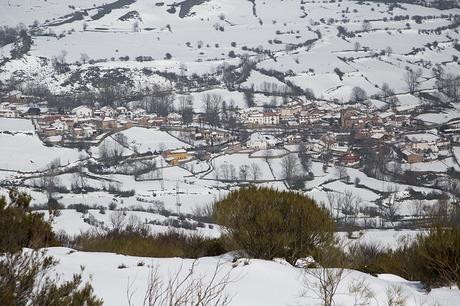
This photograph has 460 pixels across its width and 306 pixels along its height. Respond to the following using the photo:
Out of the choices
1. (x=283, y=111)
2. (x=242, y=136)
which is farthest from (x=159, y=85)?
(x=242, y=136)

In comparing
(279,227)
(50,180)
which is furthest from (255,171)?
(279,227)

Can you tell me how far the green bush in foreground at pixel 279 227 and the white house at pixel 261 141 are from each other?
129 feet

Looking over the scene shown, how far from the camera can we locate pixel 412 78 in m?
74.9

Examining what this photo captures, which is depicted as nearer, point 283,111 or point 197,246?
point 197,246

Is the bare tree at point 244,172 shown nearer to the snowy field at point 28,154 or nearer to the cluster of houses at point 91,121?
the snowy field at point 28,154

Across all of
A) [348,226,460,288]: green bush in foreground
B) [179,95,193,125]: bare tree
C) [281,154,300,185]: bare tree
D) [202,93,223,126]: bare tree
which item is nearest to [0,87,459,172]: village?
[179,95,193,125]: bare tree

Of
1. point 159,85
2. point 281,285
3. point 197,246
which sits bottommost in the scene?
point 159,85

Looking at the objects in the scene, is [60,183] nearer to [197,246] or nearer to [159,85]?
[197,246]

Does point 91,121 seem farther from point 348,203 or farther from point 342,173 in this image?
point 348,203

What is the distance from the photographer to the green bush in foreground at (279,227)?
20.8 feet

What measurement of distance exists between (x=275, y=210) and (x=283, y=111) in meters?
57.8

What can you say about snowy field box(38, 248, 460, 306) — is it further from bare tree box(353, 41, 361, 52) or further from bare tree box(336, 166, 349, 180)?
bare tree box(353, 41, 361, 52)

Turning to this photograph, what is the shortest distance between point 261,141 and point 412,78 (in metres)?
38.8

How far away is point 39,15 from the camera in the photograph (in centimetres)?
12262
